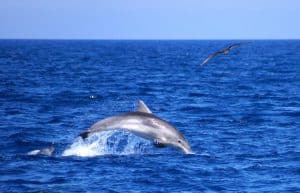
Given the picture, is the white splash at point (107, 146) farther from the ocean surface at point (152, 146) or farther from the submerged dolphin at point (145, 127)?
the submerged dolphin at point (145, 127)

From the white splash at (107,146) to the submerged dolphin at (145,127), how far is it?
9472 mm

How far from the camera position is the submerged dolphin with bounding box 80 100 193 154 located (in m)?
17.9

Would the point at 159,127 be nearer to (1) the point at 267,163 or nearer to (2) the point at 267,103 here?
(1) the point at 267,163

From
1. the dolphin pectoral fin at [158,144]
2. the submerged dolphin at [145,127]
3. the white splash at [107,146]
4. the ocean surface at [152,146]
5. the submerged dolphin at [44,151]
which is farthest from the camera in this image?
the white splash at [107,146]

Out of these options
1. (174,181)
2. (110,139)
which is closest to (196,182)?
(174,181)

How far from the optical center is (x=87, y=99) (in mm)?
50469

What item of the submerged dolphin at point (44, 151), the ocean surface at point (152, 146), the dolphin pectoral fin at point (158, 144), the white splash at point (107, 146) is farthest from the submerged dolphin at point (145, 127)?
the submerged dolphin at point (44, 151)

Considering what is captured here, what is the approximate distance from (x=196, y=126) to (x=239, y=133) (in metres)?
3.17

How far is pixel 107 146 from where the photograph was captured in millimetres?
30047

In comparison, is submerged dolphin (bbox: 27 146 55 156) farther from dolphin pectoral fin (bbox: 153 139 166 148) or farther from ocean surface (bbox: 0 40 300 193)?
dolphin pectoral fin (bbox: 153 139 166 148)

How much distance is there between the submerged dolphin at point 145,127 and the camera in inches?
705

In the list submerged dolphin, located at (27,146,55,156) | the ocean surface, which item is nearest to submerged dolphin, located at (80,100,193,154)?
the ocean surface

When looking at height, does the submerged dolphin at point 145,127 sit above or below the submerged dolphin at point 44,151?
above

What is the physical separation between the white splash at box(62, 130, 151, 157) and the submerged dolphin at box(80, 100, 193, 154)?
947 cm
